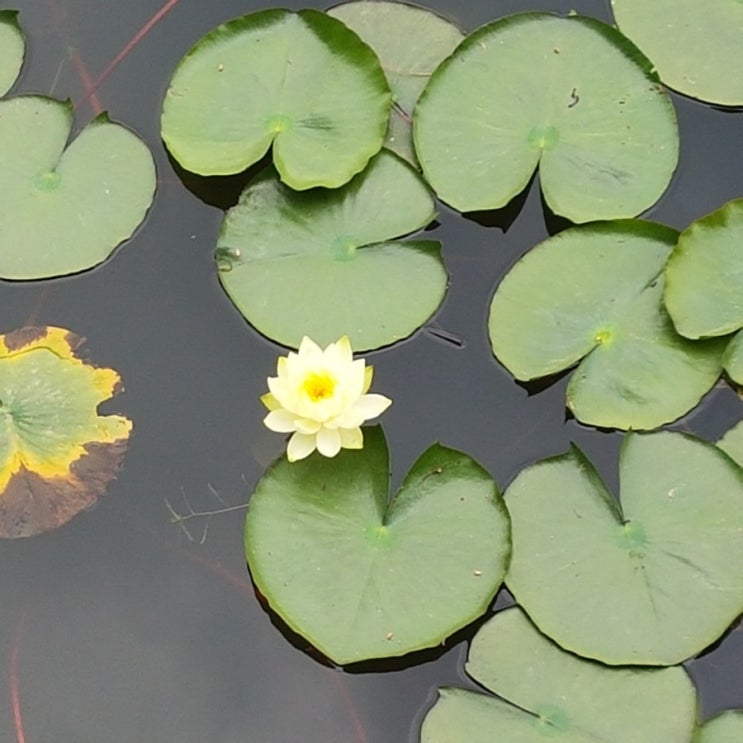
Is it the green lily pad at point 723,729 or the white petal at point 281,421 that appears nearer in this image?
the green lily pad at point 723,729

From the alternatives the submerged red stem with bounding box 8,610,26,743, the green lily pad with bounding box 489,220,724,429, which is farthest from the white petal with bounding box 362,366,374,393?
the submerged red stem with bounding box 8,610,26,743

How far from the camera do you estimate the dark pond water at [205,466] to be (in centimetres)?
185

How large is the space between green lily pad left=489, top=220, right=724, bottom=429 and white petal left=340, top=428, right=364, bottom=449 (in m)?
0.36

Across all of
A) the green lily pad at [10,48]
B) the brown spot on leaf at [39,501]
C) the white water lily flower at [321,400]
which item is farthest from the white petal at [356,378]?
the green lily pad at [10,48]

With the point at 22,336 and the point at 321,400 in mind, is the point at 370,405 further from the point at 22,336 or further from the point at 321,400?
the point at 22,336

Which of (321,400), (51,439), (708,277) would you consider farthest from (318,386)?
(708,277)

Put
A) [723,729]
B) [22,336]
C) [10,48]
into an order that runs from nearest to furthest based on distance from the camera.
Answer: [723,729] → [22,336] → [10,48]

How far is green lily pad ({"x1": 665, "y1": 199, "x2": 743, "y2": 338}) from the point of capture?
6.35 ft

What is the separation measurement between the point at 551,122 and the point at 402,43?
42 cm

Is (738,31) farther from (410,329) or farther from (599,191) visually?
(410,329)

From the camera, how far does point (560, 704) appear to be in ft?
5.60

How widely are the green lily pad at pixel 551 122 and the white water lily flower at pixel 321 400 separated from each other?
20.0 inches

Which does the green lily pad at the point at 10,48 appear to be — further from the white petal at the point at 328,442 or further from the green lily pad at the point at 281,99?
the white petal at the point at 328,442

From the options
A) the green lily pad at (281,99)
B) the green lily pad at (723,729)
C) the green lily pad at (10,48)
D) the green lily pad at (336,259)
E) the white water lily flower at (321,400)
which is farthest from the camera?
the green lily pad at (10,48)
